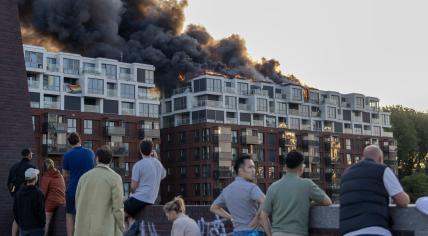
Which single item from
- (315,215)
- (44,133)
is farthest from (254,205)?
(44,133)

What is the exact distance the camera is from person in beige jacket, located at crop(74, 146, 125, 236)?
828 centimetres

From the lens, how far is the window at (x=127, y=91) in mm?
77750

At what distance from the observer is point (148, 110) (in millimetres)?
79375

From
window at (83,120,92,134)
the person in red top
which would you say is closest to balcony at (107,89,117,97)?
window at (83,120,92,134)

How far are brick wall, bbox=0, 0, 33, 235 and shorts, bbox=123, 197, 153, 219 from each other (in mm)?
5610

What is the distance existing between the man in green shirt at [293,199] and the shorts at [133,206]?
3.45 metres

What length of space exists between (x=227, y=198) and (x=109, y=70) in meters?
71.2

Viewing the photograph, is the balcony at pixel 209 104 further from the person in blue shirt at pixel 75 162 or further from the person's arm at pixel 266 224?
the person's arm at pixel 266 224

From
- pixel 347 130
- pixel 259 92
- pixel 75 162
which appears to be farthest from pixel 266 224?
pixel 347 130

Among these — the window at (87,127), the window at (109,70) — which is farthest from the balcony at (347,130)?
the window at (87,127)

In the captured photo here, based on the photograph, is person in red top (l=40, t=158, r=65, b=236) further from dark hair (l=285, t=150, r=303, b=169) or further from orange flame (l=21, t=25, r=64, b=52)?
orange flame (l=21, t=25, r=64, b=52)

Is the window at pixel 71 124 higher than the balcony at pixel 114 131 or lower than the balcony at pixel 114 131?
higher

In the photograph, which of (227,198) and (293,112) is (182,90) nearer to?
(293,112)

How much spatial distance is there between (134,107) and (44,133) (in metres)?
13.4
